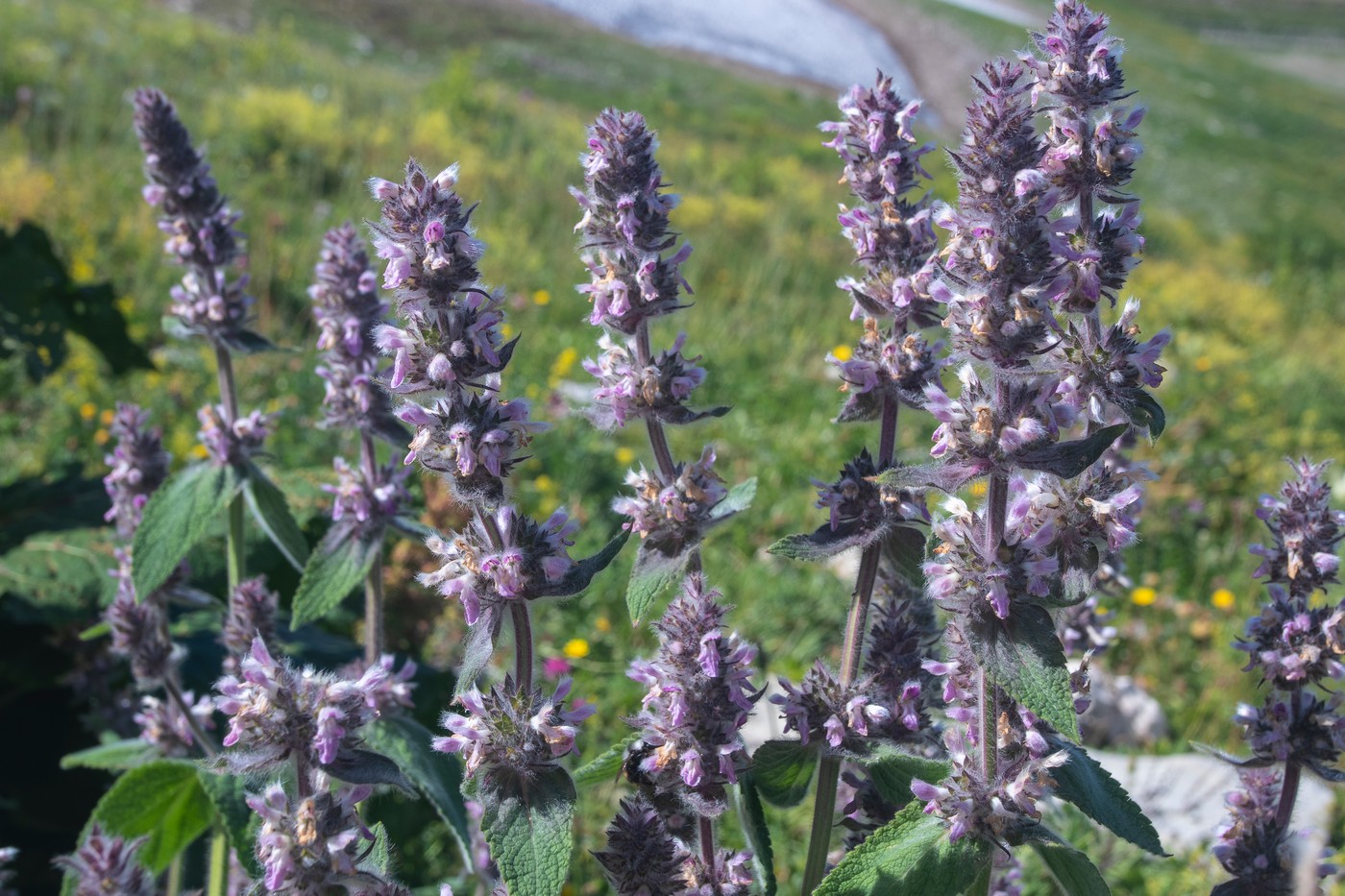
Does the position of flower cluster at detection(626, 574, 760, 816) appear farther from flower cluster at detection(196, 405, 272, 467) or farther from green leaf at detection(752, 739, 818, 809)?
flower cluster at detection(196, 405, 272, 467)

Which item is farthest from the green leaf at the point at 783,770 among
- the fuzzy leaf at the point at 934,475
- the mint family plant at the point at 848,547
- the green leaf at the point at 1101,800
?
the fuzzy leaf at the point at 934,475

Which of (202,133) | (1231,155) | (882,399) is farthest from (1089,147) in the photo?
(1231,155)

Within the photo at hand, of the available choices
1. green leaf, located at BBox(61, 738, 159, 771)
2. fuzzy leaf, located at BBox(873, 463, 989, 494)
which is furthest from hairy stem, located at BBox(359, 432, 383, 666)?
fuzzy leaf, located at BBox(873, 463, 989, 494)

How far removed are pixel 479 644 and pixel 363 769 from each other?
0.27 meters

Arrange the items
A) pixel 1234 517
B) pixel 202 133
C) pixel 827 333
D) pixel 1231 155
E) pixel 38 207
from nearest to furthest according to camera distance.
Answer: pixel 1234 517 → pixel 38 207 → pixel 827 333 → pixel 202 133 → pixel 1231 155

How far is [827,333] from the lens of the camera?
1045cm

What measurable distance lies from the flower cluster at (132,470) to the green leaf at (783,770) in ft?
5.85

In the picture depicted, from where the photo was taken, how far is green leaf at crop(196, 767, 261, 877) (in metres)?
2.16

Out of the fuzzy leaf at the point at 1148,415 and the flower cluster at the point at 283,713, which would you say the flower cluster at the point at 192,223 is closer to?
the flower cluster at the point at 283,713

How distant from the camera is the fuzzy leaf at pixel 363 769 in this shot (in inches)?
62.6

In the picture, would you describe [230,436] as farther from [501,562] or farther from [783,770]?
[783,770]

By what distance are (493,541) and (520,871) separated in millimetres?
517

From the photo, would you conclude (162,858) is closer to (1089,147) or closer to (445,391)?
(445,391)

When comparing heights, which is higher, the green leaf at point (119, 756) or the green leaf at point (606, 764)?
the green leaf at point (606, 764)
